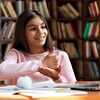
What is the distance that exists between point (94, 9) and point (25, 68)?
11.5 feet

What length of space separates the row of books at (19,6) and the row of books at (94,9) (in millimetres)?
642

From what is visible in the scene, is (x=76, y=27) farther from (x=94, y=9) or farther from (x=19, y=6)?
(x=19, y=6)

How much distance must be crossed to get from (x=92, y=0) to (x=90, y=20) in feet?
0.99

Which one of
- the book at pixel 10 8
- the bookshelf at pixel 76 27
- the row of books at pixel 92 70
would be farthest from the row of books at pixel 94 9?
the book at pixel 10 8

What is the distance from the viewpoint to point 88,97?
1.29 m

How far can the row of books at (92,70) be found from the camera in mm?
5324

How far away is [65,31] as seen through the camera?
18.2 ft

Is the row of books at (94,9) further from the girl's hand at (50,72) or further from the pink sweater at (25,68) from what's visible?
the girl's hand at (50,72)

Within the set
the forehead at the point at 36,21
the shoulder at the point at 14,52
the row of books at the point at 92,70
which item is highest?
the forehead at the point at 36,21

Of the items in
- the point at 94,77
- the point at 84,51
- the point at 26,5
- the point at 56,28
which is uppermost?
the point at 26,5

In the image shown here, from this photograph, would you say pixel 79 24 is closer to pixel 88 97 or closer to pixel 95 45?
pixel 95 45

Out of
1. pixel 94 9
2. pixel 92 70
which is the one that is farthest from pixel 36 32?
pixel 92 70

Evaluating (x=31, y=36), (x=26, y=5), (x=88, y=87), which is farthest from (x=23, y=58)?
(x=26, y=5)

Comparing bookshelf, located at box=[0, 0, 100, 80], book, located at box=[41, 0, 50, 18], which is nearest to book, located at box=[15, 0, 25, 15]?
bookshelf, located at box=[0, 0, 100, 80]
